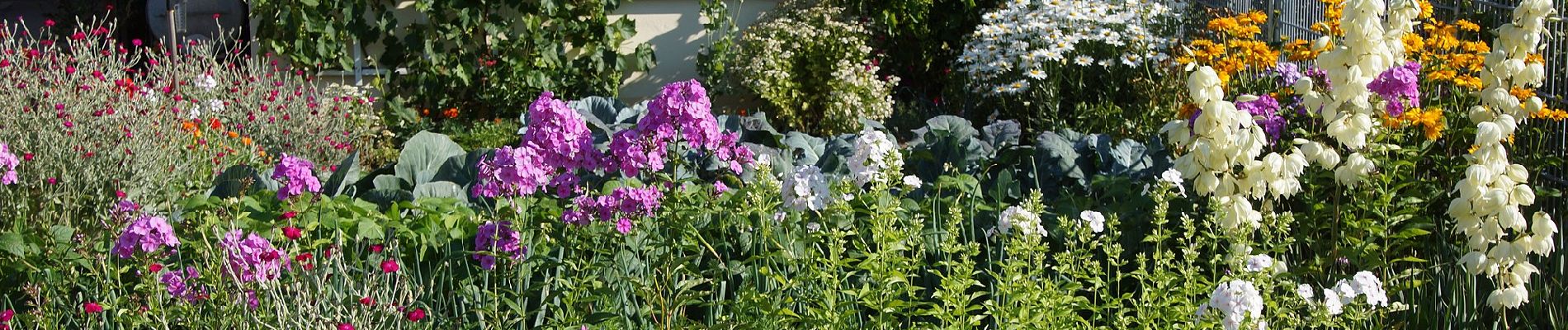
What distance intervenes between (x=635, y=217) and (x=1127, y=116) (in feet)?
13.3

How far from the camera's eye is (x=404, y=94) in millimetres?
8352

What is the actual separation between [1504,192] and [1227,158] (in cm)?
51

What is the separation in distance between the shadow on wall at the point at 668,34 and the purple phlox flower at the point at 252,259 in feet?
19.9

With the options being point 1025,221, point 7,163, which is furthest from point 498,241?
point 7,163

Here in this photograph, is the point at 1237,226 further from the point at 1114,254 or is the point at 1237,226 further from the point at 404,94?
the point at 404,94

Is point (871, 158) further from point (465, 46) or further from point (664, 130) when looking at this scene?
point (465, 46)

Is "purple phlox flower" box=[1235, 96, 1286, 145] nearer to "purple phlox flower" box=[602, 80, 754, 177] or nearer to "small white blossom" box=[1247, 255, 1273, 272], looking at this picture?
"small white blossom" box=[1247, 255, 1273, 272]

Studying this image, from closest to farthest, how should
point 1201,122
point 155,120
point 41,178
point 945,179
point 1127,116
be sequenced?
point 1201,122
point 945,179
point 41,178
point 155,120
point 1127,116

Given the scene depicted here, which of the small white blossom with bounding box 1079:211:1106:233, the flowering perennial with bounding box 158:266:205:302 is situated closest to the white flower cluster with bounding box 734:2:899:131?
the small white blossom with bounding box 1079:211:1106:233

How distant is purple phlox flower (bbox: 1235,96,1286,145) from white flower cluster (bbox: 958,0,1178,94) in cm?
289

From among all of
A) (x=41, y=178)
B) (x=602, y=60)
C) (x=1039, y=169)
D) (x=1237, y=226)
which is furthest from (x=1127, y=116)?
(x=41, y=178)

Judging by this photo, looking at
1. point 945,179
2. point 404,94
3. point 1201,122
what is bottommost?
point 404,94

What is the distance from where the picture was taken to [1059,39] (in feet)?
22.6

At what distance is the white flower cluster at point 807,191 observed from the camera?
2844 mm
